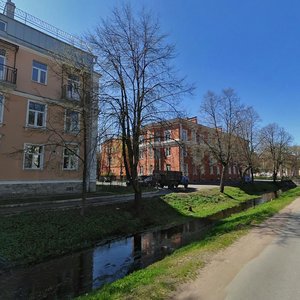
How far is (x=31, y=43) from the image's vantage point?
2261 cm

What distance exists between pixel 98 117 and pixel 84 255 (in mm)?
7928

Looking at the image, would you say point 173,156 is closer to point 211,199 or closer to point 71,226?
point 211,199

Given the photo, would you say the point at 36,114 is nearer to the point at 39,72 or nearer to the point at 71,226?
the point at 39,72

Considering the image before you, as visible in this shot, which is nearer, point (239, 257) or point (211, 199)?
point (239, 257)

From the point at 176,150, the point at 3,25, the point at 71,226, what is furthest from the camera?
the point at 176,150

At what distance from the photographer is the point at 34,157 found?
22344mm

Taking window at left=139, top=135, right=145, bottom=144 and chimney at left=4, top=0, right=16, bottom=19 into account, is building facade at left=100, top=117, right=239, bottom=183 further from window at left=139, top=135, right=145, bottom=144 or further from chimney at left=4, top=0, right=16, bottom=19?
chimney at left=4, top=0, right=16, bottom=19

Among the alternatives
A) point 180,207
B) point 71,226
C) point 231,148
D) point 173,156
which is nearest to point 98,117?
point 71,226

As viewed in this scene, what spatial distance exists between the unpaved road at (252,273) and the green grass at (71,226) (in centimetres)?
701

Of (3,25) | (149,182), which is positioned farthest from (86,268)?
(149,182)

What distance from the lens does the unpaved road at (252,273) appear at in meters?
5.30

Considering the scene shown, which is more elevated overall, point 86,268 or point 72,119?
point 72,119

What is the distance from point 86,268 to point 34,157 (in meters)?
14.1

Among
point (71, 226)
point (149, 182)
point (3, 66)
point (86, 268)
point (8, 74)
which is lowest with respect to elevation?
point (86, 268)
